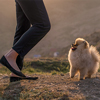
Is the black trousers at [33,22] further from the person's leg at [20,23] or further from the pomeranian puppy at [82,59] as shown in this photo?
the pomeranian puppy at [82,59]

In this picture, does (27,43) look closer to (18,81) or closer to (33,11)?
(33,11)

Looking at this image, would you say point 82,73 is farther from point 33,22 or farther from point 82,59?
point 33,22

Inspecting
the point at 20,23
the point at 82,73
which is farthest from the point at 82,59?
the point at 20,23

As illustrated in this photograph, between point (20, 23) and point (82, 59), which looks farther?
point (82, 59)

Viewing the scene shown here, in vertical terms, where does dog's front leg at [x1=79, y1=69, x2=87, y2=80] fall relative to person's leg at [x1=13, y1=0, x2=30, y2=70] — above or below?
below

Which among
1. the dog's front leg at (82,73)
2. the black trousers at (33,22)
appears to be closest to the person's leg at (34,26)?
the black trousers at (33,22)

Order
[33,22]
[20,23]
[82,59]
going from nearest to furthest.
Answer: [33,22] < [20,23] < [82,59]

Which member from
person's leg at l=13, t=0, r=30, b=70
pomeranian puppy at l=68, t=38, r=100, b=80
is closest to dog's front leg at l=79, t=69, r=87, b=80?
pomeranian puppy at l=68, t=38, r=100, b=80

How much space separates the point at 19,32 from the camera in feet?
7.94

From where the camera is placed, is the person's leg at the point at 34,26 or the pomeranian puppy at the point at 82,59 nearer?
the person's leg at the point at 34,26

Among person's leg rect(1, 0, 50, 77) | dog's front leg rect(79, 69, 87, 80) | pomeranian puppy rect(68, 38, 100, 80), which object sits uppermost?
person's leg rect(1, 0, 50, 77)

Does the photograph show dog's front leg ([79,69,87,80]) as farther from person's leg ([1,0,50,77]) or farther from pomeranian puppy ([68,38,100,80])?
person's leg ([1,0,50,77])

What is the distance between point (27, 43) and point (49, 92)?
0.74 m

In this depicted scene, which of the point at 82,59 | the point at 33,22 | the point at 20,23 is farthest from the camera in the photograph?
the point at 82,59
